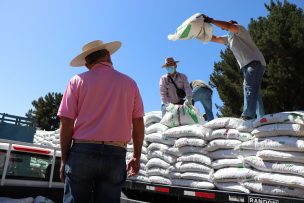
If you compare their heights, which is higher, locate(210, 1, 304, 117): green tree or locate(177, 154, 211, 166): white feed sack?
locate(210, 1, 304, 117): green tree

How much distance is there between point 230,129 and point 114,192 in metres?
1.88

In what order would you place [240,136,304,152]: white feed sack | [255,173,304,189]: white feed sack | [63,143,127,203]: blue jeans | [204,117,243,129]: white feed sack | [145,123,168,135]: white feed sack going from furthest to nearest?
1. [145,123,168,135]: white feed sack
2. [204,117,243,129]: white feed sack
3. [240,136,304,152]: white feed sack
4. [255,173,304,189]: white feed sack
5. [63,143,127,203]: blue jeans

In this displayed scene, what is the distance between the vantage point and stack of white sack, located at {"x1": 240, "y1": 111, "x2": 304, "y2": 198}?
2.99 metres

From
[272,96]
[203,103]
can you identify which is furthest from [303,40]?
[203,103]

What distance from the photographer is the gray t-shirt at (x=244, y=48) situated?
401 centimetres

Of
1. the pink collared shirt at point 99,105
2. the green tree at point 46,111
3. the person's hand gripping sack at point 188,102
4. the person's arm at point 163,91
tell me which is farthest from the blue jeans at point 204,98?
the green tree at point 46,111

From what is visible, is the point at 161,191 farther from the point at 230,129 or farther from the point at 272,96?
the point at 272,96

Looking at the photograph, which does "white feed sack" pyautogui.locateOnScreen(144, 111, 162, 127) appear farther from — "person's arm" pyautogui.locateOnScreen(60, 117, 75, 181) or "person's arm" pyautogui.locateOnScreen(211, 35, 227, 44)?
"person's arm" pyautogui.locateOnScreen(60, 117, 75, 181)

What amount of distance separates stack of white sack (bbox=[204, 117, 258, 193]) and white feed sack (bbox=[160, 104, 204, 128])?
63cm

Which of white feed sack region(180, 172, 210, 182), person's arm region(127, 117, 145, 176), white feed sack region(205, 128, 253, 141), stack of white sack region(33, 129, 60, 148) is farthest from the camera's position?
stack of white sack region(33, 129, 60, 148)


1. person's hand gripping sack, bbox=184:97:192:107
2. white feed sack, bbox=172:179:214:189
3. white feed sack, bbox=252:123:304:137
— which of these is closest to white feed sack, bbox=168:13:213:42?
person's hand gripping sack, bbox=184:97:192:107

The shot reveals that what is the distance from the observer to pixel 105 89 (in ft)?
7.73

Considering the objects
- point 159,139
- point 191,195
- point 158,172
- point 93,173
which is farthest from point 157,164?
point 93,173

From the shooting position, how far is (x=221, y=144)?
377 cm
